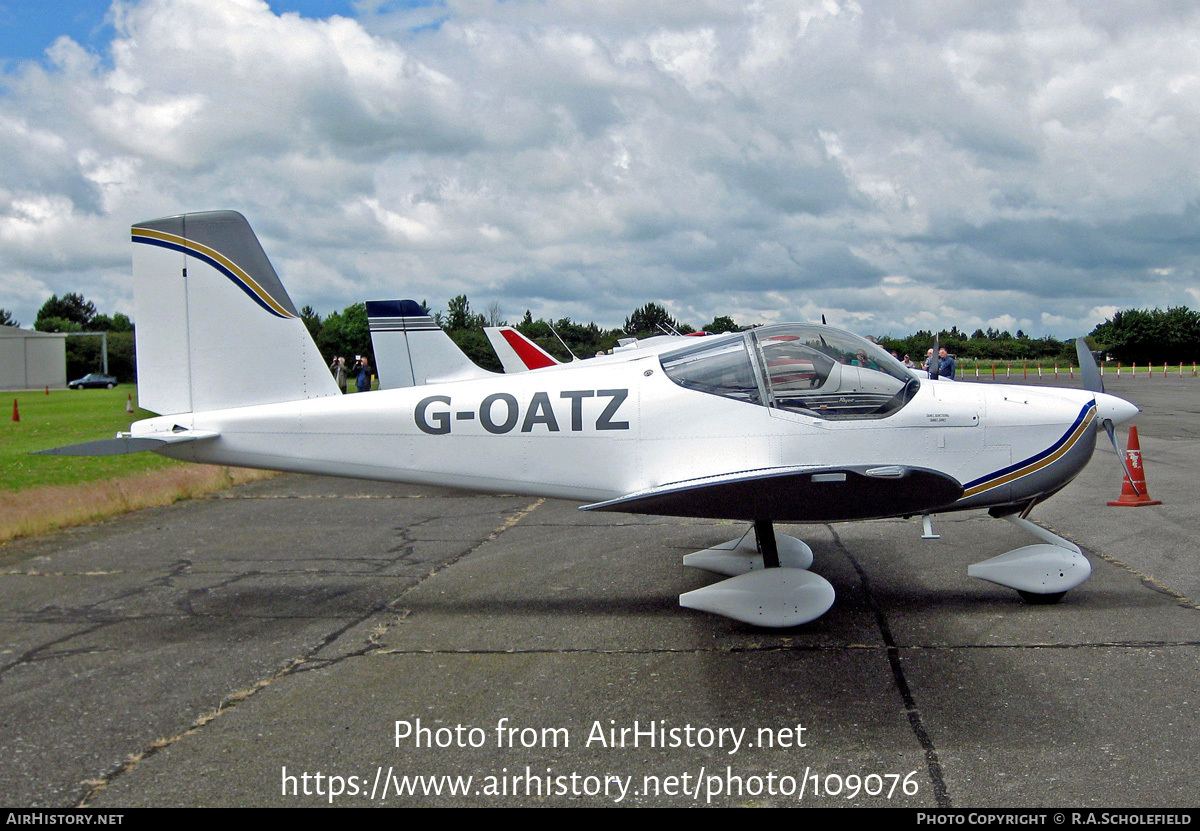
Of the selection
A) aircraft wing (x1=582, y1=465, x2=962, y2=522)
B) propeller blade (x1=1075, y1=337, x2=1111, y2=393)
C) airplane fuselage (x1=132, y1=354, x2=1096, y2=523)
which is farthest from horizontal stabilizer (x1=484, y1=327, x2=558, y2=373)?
aircraft wing (x1=582, y1=465, x2=962, y2=522)

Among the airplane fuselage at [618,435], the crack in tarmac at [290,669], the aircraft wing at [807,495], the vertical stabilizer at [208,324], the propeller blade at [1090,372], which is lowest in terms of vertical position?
the crack in tarmac at [290,669]

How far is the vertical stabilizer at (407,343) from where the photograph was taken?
1468cm

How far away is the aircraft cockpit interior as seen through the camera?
574cm

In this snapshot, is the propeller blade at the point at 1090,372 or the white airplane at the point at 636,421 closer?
the white airplane at the point at 636,421

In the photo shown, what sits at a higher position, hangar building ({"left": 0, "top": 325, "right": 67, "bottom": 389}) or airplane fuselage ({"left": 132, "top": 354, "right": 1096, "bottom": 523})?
hangar building ({"left": 0, "top": 325, "right": 67, "bottom": 389})

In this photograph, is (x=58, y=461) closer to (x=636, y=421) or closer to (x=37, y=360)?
(x=636, y=421)

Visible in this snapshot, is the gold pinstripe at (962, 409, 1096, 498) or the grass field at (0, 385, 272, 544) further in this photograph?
the grass field at (0, 385, 272, 544)

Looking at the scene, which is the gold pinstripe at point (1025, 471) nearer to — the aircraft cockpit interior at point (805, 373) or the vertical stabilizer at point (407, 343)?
the aircraft cockpit interior at point (805, 373)

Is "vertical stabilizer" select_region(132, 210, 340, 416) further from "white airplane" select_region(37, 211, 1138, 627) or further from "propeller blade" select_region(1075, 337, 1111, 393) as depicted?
"propeller blade" select_region(1075, 337, 1111, 393)

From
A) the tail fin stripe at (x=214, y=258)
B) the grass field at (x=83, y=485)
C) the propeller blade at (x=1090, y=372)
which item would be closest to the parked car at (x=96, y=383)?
the grass field at (x=83, y=485)

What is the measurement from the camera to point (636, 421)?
5.89 meters

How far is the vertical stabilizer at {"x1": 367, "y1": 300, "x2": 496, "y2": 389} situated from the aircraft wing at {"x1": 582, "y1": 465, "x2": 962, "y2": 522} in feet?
32.3

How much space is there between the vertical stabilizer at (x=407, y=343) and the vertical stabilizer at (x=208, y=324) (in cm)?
816

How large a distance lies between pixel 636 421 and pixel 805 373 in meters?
1.18
